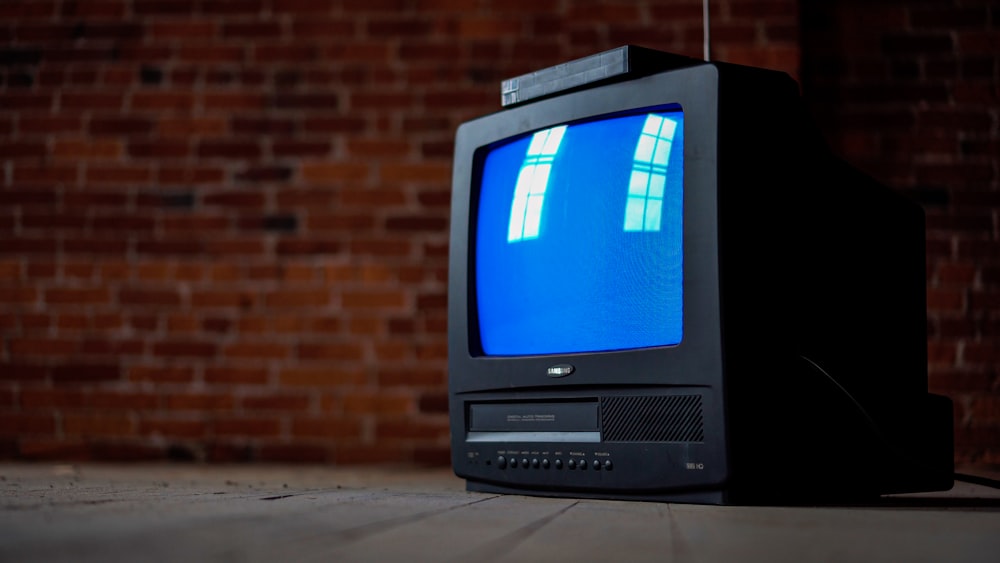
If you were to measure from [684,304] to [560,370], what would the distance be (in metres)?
0.22

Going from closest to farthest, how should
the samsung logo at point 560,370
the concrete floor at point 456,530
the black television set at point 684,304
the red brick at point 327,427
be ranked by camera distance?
1. the concrete floor at point 456,530
2. the black television set at point 684,304
3. the samsung logo at point 560,370
4. the red brick at point 327,427

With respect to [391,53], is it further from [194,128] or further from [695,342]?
[695,342]

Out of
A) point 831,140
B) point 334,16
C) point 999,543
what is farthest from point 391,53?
point 999,543

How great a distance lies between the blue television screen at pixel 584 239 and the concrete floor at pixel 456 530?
0.82 feet

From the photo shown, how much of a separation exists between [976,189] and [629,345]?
1.66m

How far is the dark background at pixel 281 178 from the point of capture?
8.34 feet

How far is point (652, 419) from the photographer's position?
1214 mm

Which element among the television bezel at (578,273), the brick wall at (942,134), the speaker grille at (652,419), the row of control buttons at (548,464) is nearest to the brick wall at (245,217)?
the brick wall at (942,134)

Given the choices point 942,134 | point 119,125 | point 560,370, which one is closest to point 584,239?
point 560,370

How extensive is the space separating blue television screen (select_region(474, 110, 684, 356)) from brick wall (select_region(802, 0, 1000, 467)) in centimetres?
142

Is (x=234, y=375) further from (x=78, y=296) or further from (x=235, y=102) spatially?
(x=235, y=102)

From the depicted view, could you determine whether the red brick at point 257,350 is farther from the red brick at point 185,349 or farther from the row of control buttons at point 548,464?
the row of control buttons at point 548,464

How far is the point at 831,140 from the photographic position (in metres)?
2.53

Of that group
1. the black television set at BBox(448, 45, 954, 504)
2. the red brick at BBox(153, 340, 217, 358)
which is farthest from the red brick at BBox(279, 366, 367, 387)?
the black television set at BBox(448, 45, 954, 504)
